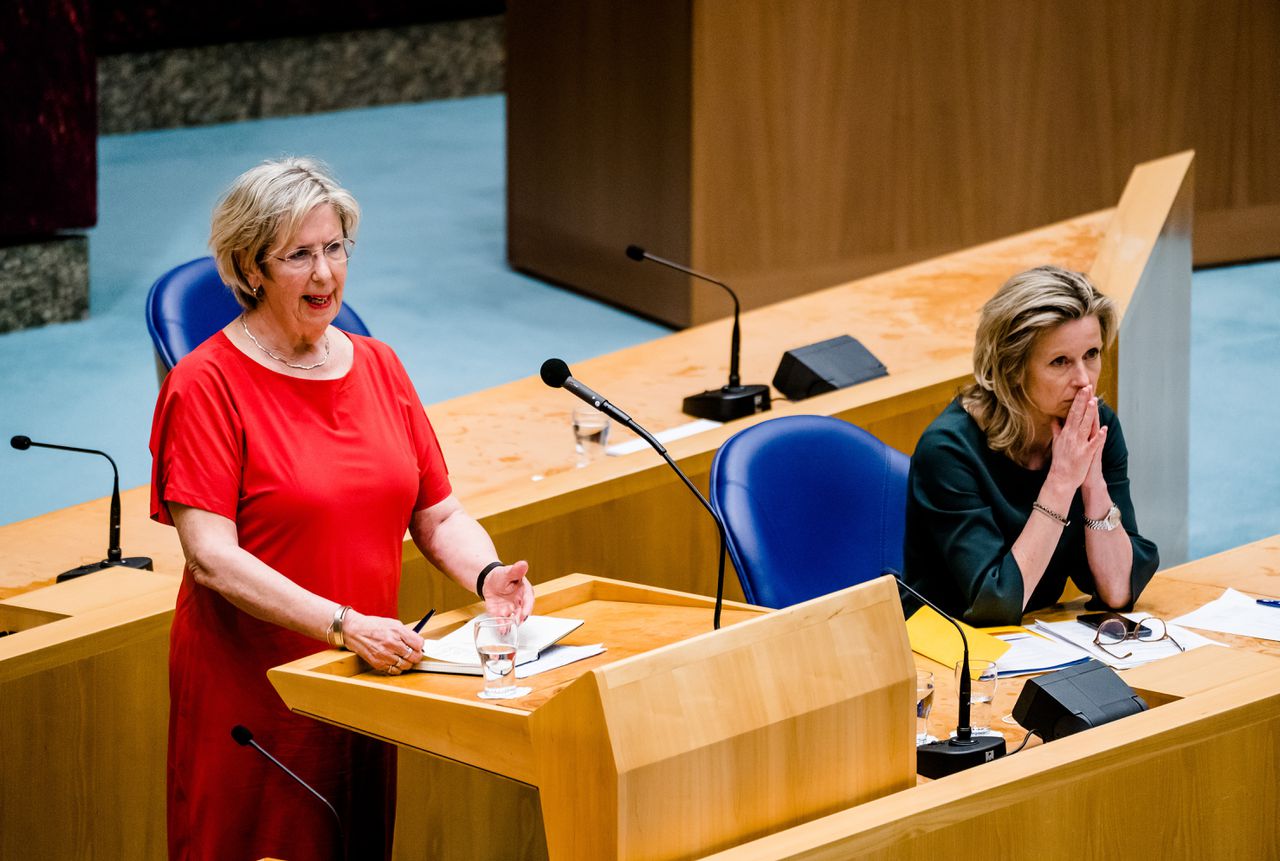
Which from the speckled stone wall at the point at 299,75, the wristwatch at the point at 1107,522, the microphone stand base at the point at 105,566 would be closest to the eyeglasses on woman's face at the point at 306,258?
the microphone stand base at the point at 105,566

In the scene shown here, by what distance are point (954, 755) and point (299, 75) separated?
402 inches

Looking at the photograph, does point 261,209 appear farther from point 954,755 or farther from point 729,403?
point 729,403

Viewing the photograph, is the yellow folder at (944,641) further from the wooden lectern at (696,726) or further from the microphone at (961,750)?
the wooden lectern at (696,726)

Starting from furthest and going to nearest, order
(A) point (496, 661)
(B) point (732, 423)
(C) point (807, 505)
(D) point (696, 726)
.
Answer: (B) point (732, 423) → (C) point (807, 505) → (A) point (496, 661) → (D) point (696, 726)

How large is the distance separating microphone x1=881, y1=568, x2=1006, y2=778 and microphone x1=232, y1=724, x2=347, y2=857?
2.72 ft

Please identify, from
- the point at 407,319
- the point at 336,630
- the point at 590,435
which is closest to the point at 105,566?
the point at 590,435

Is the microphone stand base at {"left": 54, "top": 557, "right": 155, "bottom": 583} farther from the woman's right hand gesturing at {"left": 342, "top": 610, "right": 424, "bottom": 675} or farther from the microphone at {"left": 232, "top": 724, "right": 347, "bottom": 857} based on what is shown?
the woman's right hand gesturing at {"left": 342, "top": 610, "right": 424, "bottom": 675}

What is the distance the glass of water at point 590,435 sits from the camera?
13.3ft

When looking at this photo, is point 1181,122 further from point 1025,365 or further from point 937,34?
point 1025,365

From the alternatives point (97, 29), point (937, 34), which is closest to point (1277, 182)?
point (937, 34)

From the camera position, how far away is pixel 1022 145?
25.7 feet

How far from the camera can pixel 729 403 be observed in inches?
167

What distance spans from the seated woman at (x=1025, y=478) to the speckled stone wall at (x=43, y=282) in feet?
16.9

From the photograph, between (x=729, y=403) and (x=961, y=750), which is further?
(x=729, y=403)
